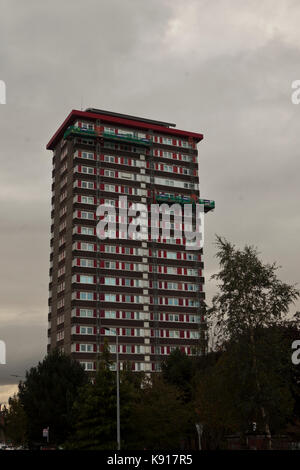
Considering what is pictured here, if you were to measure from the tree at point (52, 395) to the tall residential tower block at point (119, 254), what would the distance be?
2746 centimetres

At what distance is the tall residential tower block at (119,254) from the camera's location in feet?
374

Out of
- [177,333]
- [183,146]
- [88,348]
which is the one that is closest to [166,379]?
[88,348]

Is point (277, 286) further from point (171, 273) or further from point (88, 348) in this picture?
point (171, 273)

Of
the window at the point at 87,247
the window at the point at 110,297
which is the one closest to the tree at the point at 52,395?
the window at the point at 110,297

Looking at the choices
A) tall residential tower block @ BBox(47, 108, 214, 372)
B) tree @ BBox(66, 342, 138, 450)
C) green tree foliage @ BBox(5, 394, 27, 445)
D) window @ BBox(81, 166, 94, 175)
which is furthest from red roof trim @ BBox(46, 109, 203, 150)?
tree @ BBox(66, 342, 138, 450)

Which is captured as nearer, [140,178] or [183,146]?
[140,178]

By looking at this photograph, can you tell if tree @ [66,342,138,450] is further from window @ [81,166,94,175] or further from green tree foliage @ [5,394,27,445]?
window @ [81,166,94,175]

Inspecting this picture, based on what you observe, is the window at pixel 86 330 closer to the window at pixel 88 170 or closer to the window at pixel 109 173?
the window at pixel 88 170

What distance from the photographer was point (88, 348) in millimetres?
109312

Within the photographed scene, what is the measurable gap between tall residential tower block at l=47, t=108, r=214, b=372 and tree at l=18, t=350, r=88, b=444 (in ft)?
90.1

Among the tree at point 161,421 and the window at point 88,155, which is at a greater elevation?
the window at point 88,155

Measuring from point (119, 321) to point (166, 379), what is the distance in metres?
35.9

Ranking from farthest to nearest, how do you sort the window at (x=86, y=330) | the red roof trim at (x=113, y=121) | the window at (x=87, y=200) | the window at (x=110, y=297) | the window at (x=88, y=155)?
the red roof trim at (x=113, y=121) → the window at (x=88, y=155) → the window at (x=87, y=200) → the window at (x=110, y=297) → the window at (x=86, y=330)
